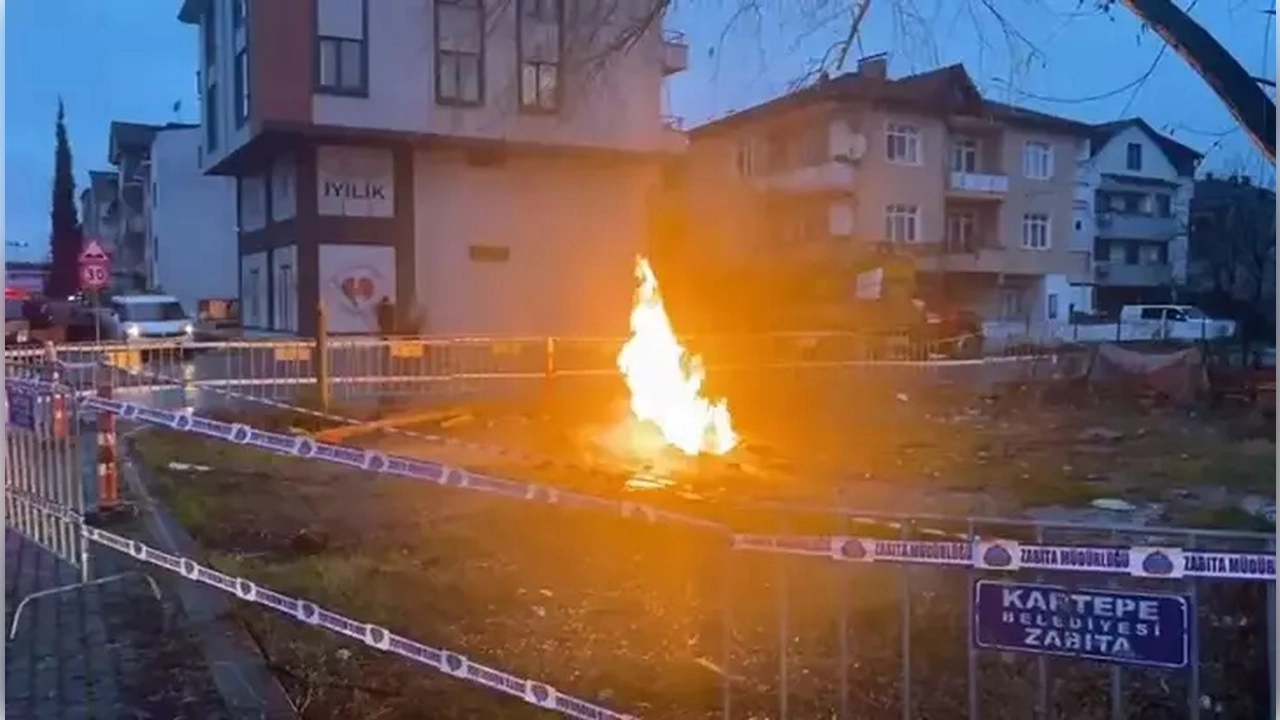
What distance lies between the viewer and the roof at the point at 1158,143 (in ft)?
8.42

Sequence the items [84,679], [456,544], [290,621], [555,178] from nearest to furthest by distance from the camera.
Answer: [555,178]
[84,679]
[290,621]
[456,544]

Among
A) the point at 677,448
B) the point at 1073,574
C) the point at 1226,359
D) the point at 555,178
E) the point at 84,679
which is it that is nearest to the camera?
the point at 1073,574

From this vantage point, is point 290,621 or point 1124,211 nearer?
point 1124,211

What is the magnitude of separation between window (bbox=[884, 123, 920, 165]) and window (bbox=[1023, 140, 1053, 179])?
23 cm

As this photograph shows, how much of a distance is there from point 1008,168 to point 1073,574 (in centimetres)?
87

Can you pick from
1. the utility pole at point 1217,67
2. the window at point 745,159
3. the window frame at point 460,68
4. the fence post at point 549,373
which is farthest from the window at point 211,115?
the utility pole at point 1217,67

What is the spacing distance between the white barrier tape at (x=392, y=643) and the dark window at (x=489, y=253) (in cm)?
99

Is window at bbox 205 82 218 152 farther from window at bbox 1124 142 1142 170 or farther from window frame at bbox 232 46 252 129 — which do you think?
window at bbox 1124 142 1142 170

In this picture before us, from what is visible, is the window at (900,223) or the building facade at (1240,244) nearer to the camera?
the building facade at (1240,244)

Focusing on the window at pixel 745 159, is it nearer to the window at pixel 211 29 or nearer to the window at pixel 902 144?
the window at pixel 902 144

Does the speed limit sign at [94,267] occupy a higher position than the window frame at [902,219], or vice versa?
the window frame at [902,219]

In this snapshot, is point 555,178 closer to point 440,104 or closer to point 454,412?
point 440,104

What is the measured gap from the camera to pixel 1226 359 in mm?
2654

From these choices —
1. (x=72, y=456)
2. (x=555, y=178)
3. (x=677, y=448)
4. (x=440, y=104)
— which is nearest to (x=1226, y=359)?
(x=555, y=178)
